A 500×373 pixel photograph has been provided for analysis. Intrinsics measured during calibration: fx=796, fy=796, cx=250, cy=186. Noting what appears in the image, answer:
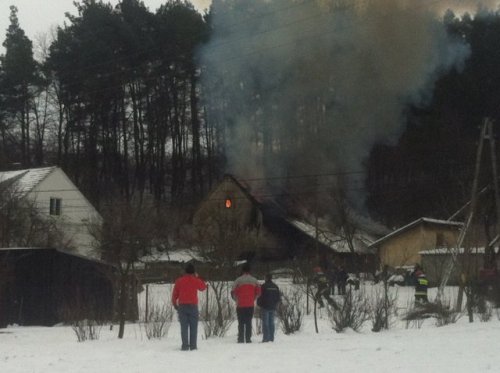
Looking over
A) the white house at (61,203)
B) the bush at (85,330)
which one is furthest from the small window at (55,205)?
the bush at (85,330)

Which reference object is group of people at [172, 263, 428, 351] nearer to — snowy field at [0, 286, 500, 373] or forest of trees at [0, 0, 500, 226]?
snowy field at [0, 286, 500, 373]

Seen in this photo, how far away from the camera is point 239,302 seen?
57.4ft

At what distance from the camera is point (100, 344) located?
56.2ft

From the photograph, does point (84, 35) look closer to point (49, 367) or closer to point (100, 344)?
point (100, 344)

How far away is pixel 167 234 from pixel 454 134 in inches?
874

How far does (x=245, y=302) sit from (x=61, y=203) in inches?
1600

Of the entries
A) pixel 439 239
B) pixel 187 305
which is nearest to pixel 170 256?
pixel 439 239

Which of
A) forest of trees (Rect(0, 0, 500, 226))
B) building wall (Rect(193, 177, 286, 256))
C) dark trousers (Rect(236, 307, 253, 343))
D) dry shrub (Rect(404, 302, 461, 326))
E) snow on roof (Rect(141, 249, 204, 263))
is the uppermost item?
forest of trees (Rect(0, 0, 500, 226))

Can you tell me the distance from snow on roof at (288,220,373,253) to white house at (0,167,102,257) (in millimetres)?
14522

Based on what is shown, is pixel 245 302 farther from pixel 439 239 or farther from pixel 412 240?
pixel 412 240

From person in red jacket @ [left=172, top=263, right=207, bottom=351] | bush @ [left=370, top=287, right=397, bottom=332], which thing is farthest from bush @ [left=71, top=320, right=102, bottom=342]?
bush @ [left=370, top=287, right=397, bottom=332]

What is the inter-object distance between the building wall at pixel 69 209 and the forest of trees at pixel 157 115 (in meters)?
3.96

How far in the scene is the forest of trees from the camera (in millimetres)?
50094

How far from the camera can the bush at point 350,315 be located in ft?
65.9
